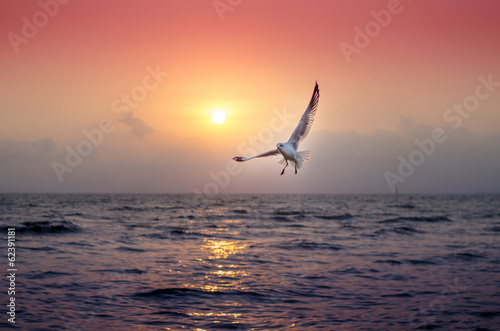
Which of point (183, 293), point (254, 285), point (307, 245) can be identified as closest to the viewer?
point (183, 293)

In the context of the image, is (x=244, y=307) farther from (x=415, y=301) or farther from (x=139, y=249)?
(x=139, y=249)

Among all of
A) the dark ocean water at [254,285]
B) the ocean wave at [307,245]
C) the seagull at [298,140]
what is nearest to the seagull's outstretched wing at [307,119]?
the seagull at [298,140]

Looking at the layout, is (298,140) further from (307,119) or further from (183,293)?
(183,293)

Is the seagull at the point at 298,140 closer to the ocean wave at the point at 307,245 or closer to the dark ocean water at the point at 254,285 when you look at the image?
the dark ocean water at the point at 254,285

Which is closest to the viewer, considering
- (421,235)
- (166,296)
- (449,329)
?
(449,329)

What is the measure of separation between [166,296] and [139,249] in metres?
8.58

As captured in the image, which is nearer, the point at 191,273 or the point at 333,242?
the point at 191,273

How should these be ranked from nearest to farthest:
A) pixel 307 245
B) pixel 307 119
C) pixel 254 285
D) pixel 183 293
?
pixel 307 119
pixel 183 293
pixel 254 285
pixel 307 245

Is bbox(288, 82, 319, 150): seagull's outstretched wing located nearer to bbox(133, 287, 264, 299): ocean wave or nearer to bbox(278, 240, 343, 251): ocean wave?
bbox(133, 287, 264, 299): ocean wave

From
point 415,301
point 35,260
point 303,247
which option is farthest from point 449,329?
point 35,260

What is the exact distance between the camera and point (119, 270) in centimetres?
1412

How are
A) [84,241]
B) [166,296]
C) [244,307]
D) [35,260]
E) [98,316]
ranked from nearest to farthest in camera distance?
[98,316] < [244,307] < [166,296] < [35,260] < [84,241]

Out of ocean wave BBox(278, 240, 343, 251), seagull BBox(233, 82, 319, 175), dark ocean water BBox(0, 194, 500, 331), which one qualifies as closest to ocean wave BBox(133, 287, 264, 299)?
dark ocean water BBox(0, 194, 500, 331)

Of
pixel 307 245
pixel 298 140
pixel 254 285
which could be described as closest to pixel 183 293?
pixel 254 285
